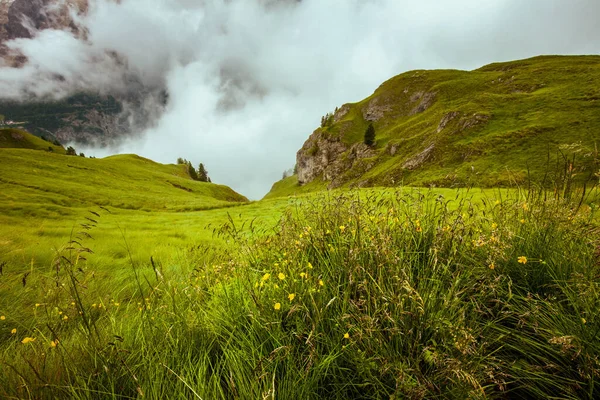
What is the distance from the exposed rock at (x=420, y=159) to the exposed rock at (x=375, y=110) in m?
69.2

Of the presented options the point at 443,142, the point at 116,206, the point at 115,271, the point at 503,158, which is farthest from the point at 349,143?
the point at 115,271

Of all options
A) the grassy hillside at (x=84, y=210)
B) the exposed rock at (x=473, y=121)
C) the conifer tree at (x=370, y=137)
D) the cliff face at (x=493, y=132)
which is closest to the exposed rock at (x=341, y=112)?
the cliff face at (x=493, y=132)

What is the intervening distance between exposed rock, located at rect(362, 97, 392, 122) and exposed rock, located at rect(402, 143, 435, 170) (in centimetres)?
6920

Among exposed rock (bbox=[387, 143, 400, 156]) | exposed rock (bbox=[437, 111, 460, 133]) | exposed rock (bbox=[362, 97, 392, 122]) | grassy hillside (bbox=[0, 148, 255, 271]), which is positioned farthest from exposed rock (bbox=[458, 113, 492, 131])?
exposed rock (bbox=[362, 97, 392, 122])

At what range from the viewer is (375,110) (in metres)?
115

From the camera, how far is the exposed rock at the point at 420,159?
4757 centimetres

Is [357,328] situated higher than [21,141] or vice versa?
[21,141]

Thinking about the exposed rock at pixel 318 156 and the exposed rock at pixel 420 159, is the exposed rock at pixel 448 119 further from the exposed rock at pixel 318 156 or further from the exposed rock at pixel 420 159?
the exposed rock at pixel 318 156

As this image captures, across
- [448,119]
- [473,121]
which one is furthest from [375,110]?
[473,121]

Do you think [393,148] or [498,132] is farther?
[393,148]

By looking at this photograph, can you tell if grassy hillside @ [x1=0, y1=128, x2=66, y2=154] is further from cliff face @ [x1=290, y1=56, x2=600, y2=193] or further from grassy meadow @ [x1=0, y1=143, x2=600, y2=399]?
grassy meadow @ [x1=0, y1=143, x2=600, y2=399]

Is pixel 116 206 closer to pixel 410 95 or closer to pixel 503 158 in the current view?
pixel 503 158

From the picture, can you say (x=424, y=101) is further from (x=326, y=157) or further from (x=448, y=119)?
(x=448, y=119)

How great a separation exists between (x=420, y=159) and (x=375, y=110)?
75852 millimetres
